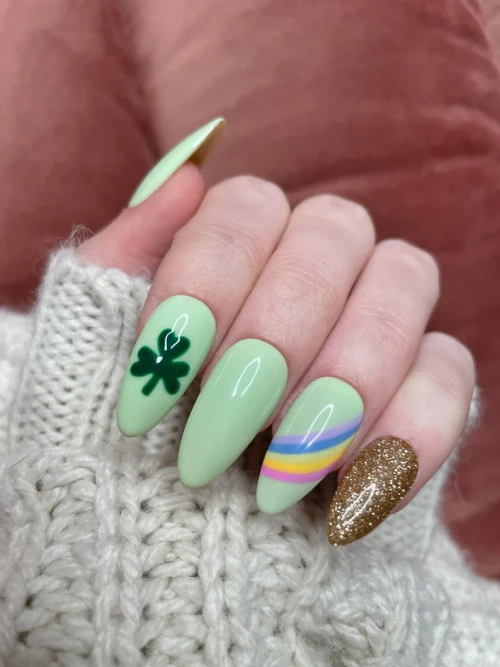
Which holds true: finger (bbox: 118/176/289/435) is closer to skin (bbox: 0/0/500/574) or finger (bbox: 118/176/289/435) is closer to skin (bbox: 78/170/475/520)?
skin (bbox: 78/170/475/520)

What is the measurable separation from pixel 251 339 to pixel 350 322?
12cm

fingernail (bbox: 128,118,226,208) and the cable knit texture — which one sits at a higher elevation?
fingernail (bbox: 128,118,226,208)

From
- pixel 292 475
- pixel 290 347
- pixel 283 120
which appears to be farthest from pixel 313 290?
pixel 283 120

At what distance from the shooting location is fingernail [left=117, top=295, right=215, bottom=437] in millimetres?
489

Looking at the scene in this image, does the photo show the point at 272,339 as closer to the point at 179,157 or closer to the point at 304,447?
the point at 304,447

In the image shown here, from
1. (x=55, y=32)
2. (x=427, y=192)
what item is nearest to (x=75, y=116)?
(x=55, y=32)

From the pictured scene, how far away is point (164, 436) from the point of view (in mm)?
592

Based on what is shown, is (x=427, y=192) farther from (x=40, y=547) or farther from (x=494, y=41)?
(x=40, y=547)

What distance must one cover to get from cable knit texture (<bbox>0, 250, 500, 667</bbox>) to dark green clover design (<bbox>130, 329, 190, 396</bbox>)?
106mm

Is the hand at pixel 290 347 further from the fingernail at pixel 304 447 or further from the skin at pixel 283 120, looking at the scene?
the skin at pixel 283 120

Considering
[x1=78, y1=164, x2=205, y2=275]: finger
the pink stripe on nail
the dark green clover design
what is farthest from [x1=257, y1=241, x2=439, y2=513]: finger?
[x1=78, y1=164, x2=205, y2=275]: finger

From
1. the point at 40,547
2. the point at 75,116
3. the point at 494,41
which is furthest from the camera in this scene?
the point at 494,41

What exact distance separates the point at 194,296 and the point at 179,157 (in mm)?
195

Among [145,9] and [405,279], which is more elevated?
[145,9]
